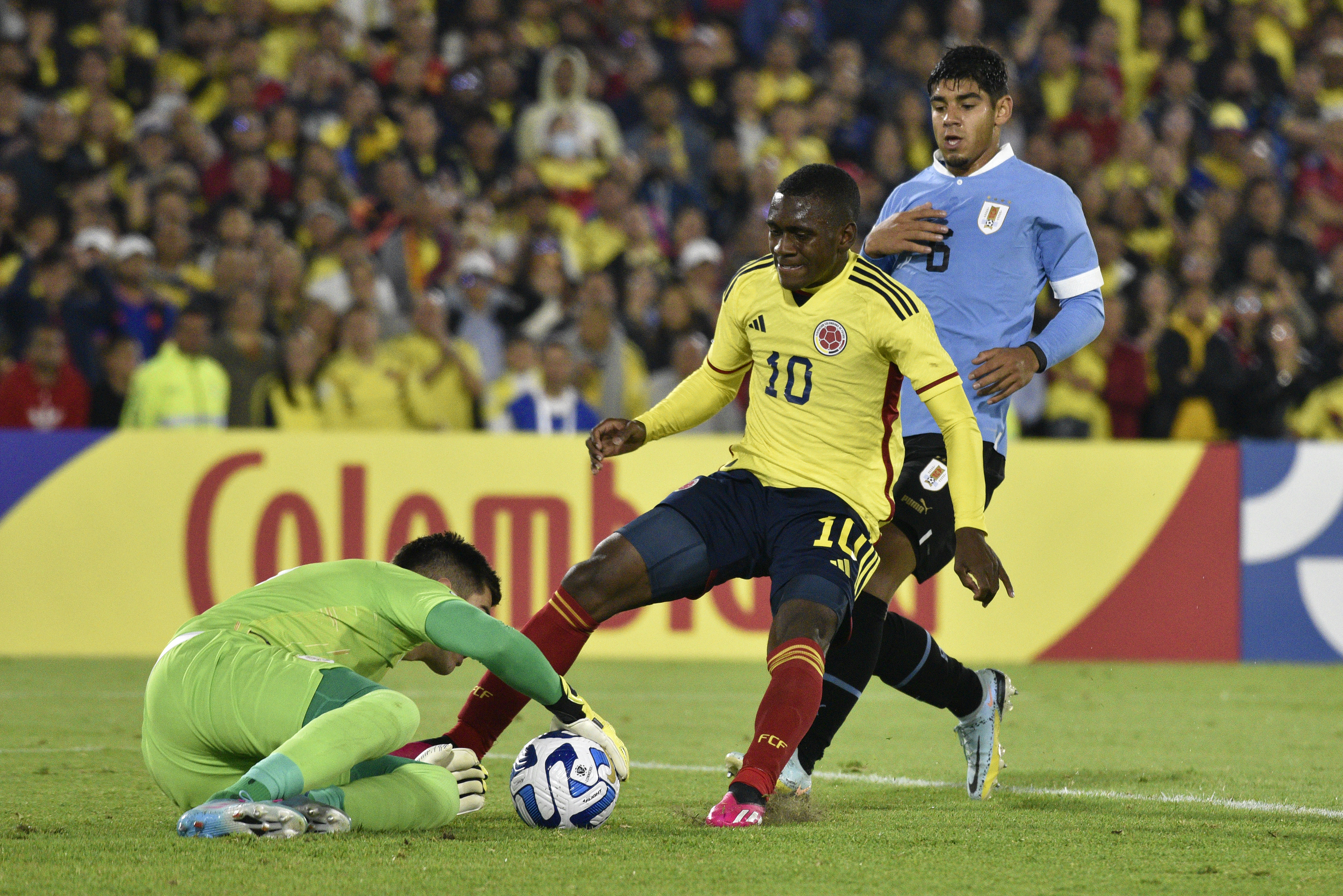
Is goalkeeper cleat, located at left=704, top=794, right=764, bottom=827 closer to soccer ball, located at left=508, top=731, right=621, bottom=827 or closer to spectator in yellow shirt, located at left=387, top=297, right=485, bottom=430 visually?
soccer ball, located at left=508, top=731, right=621, bottom=827

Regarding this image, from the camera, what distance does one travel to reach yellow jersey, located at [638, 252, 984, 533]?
15.8ft

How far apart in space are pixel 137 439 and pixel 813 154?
6.17 meters

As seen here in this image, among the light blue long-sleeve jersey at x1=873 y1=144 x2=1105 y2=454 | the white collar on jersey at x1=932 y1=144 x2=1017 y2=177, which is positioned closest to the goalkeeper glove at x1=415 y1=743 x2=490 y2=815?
the light blue long-sleeve jersey at x1=873 y1=144 x2=1105 y2=454

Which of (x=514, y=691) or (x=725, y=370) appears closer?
(x=514, y=691)

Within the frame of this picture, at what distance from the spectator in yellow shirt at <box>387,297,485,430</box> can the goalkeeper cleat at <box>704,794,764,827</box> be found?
6715 mm

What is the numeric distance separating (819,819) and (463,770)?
105 centimetres

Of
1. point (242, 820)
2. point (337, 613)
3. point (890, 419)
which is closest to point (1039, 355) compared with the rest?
point (890, 419)

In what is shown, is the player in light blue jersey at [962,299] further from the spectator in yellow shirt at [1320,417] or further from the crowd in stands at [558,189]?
the spectator in yellow shirt at [1320,417]

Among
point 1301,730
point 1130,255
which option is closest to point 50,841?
point 1301,730

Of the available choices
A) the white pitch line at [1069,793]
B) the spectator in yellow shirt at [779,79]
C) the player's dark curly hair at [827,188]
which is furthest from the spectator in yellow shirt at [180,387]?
the player's dark curly hair at [827,188]

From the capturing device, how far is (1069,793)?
5660 millimetres

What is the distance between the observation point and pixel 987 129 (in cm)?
558

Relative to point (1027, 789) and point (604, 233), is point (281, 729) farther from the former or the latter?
point (604, 233)

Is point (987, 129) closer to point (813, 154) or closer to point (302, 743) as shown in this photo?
point (302, 743)
